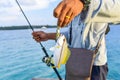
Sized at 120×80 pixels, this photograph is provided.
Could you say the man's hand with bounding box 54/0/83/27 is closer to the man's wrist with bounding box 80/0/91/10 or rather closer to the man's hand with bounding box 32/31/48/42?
the man's wrist with bounding box 80/0/91/10

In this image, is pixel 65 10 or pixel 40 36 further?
pixel 40 36

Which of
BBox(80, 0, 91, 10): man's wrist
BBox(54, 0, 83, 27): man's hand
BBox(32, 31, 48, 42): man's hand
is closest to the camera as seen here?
BBox(54, 0, 83, 27): man's hand

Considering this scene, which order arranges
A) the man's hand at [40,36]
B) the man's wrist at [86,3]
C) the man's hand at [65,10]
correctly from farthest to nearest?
1. the man's hand at [40,36]
2. the man's wrist at [86,3]
3. the man's hand at [65,10]

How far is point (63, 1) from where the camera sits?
1.45 metres

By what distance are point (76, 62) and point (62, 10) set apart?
1.65 m

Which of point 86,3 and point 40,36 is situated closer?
point 86,3

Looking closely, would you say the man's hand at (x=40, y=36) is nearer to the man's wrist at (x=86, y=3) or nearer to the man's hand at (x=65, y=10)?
the man's wrist at (x=86, y=3)

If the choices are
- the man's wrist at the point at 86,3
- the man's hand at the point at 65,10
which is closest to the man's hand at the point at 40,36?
the man's wrist at the point at 86,3

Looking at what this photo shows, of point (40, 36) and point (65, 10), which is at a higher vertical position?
point (65, 10)

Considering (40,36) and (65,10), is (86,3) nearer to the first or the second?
(65,10)

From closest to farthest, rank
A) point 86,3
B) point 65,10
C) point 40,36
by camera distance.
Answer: point 65,10 < point 86,3 < point 40,36

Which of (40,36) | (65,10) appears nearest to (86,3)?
(65,10)

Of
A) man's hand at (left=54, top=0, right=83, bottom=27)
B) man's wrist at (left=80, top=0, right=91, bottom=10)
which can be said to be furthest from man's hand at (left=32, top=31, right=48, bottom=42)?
man's hand at (left=54, top=0, right=83, bottom=27)

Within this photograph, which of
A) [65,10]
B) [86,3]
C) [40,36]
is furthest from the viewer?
[40,36]
